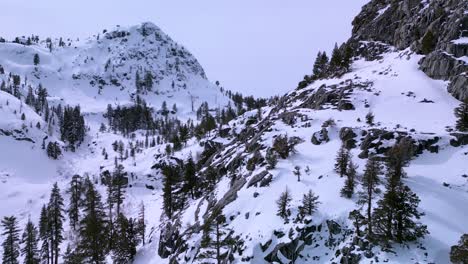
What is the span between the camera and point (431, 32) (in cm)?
7875

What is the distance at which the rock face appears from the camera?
6944cm

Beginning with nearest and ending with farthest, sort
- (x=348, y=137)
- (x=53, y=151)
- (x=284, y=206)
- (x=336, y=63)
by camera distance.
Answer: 1. (x=284, y=206)
2. (x=348, y=137)
3. (x=336, y=63)
4. (x=53, y=151)

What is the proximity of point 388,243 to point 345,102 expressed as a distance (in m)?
42.5

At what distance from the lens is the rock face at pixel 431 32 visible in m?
69.4

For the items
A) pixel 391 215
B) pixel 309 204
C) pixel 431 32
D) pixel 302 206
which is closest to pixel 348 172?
pixel 309 204

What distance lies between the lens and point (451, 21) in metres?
75.9

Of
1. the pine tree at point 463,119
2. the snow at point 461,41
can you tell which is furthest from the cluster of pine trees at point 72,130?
the pine tree at point 463,119

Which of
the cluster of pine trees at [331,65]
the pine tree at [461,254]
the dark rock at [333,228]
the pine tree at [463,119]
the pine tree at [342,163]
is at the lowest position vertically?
the dark rock at [333,228]

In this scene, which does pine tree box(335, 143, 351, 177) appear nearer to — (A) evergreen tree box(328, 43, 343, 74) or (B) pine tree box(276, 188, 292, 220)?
(B) pine tree box(276, 188, 292, 220)

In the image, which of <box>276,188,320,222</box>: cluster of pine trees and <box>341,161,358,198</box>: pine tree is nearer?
<box>276,188,320,222</box>: cluster of pine trees

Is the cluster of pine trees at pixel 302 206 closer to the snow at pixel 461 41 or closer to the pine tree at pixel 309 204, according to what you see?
the pine tree at pixel 309 204

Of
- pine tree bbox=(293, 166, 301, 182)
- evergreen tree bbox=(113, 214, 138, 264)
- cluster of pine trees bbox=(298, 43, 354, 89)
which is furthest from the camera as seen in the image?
cluster of pine trees bbox=(298, 43, 354, 89)

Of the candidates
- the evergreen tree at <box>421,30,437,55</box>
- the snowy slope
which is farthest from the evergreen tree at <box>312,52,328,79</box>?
the evergreen tree at <box>421,30,437,55</box>

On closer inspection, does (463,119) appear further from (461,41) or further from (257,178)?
(257,178)
